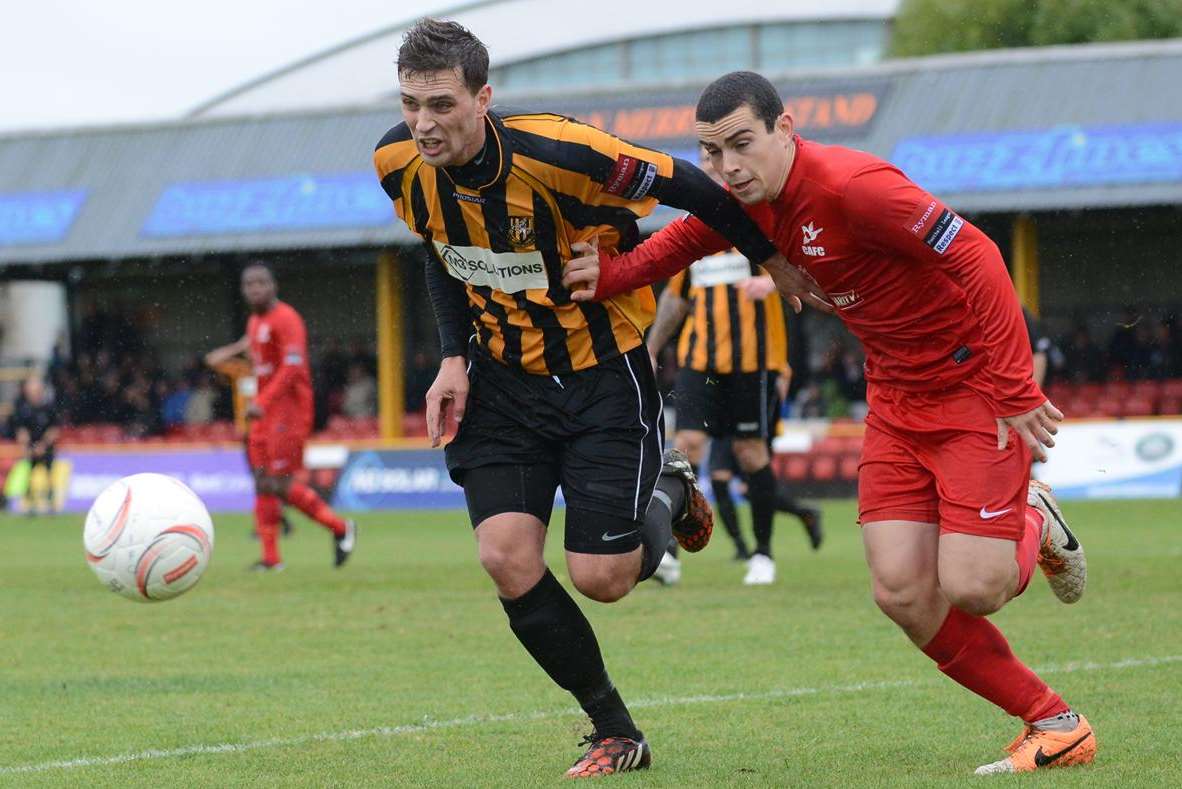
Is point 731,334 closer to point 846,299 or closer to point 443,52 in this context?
point 846,299

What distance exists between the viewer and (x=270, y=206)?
89.5ft

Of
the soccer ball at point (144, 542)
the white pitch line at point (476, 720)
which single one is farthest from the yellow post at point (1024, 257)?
the soccer ball at point (144, 542)

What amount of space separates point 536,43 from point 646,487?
53122 millimetres

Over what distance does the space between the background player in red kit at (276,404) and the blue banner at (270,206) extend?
1379cm

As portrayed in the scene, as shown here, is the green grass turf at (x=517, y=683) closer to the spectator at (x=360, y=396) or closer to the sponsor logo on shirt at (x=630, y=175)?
the sponsor logo on shirt at (x=630, y=175)

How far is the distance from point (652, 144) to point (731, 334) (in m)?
14.7

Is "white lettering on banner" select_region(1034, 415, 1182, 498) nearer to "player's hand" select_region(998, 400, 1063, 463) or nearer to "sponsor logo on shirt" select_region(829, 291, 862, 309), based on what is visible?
"sponsor logo on shirt" select_region(829, 291, 862, 309)

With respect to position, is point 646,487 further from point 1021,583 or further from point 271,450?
point 271,450

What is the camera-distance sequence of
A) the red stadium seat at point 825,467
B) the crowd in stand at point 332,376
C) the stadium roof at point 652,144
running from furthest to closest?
the crowd in stand at point 332,376
the stadium roof at point 652,144
the red stadium seat at point 825,467

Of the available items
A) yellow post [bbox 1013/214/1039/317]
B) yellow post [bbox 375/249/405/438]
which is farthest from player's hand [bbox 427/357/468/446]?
yellow post [bbox 375/249/405/438]

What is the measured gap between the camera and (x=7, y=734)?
19.6 feet

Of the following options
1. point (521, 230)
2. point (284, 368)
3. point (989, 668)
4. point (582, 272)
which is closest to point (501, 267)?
point (521, 230)

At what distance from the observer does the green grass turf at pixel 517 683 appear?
5.25 meters

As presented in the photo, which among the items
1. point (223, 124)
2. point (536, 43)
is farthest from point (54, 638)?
point (536, 43)
